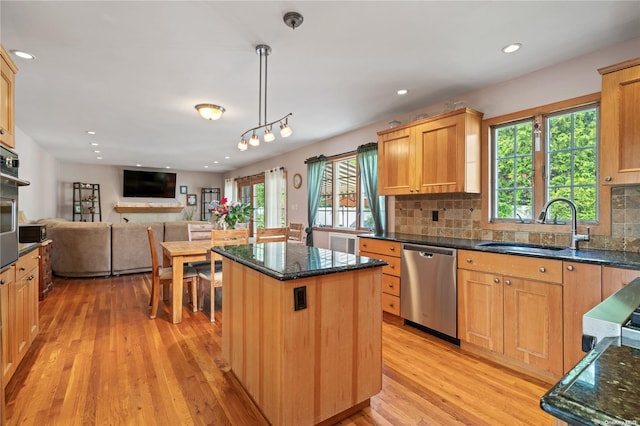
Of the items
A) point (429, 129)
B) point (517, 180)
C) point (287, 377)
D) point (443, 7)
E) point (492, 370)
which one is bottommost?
point (492, 370)

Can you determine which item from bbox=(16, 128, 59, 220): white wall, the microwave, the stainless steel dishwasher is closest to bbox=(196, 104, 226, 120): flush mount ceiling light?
the microwave

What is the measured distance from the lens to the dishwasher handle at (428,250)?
2.73 m

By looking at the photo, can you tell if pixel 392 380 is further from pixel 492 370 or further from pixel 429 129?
pixel 429 129

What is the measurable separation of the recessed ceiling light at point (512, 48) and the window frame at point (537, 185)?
0.64 meters

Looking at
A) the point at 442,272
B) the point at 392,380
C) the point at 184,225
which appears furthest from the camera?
the point at 184,225

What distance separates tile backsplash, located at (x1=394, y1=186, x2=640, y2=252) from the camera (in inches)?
88.0

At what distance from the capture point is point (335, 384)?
5.62ft

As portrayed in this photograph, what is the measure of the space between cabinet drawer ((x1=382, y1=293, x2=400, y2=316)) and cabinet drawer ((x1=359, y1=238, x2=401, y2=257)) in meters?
0.45

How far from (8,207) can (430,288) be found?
3.25m

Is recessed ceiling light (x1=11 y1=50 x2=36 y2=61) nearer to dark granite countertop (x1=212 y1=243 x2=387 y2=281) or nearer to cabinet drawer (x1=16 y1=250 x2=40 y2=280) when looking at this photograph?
cabinet drawer (x1=16 y1=250 x2=40 y2=280)

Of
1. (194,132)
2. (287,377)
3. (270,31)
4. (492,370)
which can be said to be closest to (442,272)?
(492,370)

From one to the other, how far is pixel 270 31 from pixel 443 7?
1.12 metres

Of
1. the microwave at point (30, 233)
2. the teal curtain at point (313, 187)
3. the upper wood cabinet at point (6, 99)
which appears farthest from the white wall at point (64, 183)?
the teal curtain at point (313, 187)

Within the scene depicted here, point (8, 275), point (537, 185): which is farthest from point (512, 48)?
point (8, 275)
